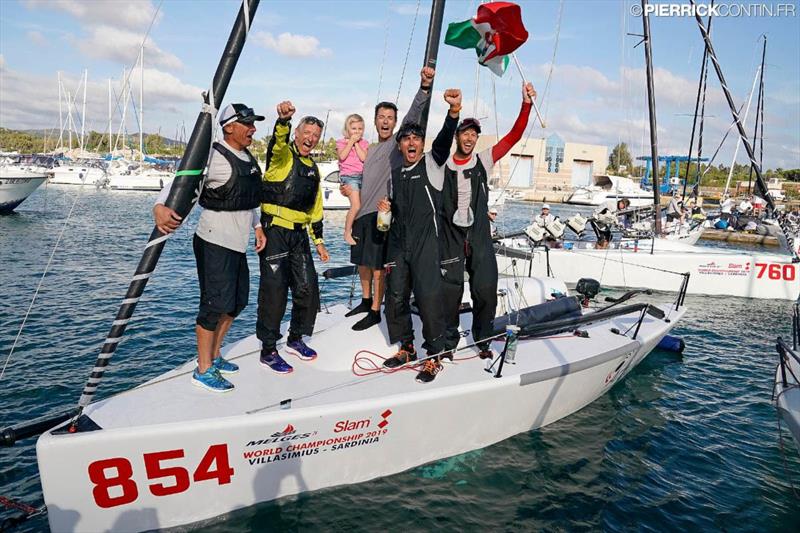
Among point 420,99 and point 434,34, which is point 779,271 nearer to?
point 434,34

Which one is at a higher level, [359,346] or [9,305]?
[359,346]

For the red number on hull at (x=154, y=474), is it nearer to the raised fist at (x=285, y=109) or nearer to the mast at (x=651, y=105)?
the raised fist at (x=285, y=109)

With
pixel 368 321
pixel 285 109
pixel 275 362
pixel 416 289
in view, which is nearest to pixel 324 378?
pixel 275 362

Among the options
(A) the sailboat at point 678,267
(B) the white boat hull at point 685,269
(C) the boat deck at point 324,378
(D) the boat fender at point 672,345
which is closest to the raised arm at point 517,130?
(C) the boat deck at point 324,378

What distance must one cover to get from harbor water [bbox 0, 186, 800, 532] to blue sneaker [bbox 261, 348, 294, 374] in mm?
469

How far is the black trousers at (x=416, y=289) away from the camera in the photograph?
4.62m

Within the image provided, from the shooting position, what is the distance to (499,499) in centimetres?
470

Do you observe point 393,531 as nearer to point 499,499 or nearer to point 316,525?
point 316,525

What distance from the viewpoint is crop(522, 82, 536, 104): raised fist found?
4.88 meters

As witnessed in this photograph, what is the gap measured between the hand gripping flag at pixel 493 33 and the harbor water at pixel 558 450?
392cm

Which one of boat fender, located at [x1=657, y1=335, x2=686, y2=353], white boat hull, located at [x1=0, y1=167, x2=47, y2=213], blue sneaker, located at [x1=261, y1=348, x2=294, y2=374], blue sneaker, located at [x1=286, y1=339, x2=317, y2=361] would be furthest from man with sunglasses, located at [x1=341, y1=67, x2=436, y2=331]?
white boat hull, located at [x1=0, y1=167, x2=47, y2=213]

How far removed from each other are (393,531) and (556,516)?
1.45 m

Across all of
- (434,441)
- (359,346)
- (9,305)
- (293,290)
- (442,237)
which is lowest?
(9,305)

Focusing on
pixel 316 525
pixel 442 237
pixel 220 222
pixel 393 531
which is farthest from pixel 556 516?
pixel 220 222
